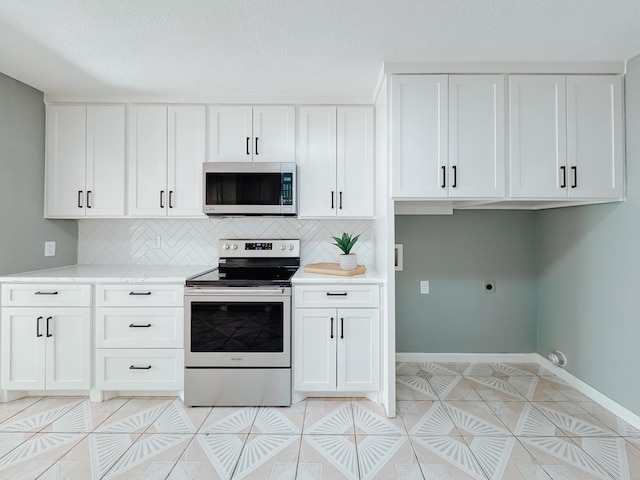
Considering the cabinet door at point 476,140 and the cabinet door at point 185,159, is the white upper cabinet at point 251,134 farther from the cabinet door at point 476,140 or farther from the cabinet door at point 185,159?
the cabinet door at point 476,140

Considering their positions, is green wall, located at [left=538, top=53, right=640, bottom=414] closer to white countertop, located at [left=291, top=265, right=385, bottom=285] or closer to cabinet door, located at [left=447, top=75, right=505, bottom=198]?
cabinet door, located at [left=447, top=75, right=505, bottom=198]

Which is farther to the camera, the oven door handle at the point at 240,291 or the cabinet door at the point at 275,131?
the cabinet door at the point at 275,131

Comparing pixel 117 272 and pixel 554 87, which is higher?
pixel 554 87

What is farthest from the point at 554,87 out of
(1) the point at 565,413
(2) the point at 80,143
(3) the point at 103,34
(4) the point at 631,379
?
(2) the point at 80,143

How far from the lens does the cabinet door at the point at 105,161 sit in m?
2.72

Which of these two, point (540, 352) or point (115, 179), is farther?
point (540, 352)

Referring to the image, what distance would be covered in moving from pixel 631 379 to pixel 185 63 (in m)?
3.45

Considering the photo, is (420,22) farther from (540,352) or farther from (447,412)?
(540,352)

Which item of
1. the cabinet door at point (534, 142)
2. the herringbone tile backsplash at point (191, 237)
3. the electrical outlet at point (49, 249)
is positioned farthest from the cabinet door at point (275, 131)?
the electrical outlet at point (49, 249)

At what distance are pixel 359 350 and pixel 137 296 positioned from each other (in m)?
1.57

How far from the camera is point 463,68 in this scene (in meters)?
2.24

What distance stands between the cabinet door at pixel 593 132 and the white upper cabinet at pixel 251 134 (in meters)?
1.93

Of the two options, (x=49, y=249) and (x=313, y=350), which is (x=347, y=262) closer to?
(x=313, y=350)

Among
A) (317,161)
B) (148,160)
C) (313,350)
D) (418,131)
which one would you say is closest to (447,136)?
(418,131)
